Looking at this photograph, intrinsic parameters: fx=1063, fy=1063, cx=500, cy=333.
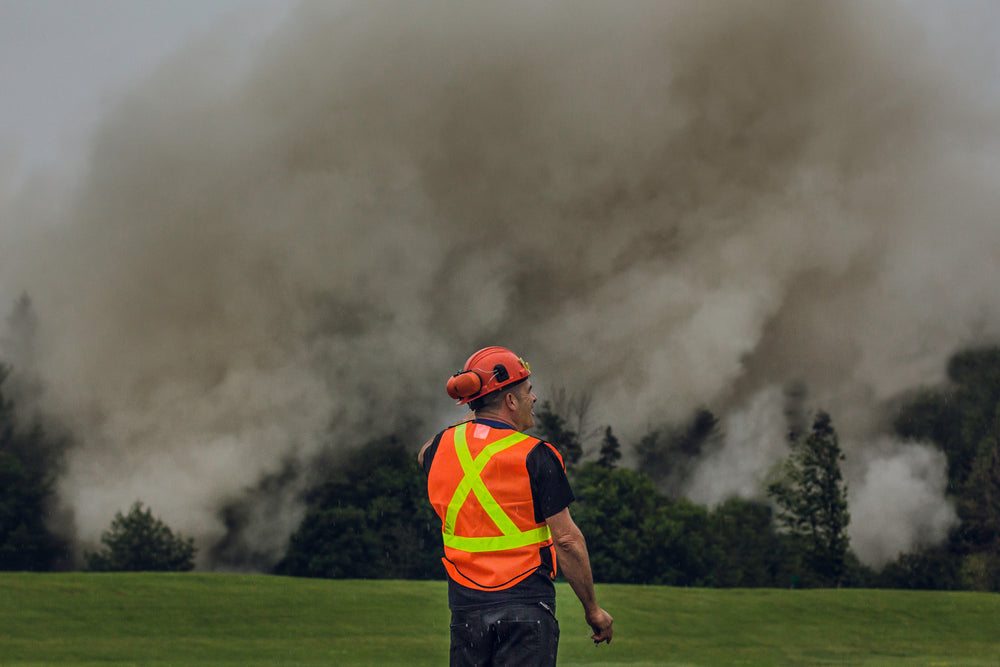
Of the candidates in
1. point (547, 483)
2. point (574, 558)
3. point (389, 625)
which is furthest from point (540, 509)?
point (389, 625)

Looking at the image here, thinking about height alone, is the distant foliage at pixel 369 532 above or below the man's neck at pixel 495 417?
above

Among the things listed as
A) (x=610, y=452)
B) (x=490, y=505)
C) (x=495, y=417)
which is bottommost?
(x=490, y=505)

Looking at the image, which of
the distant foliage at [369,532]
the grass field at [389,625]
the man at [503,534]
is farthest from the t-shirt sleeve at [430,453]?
the distant foliage at [369,532]

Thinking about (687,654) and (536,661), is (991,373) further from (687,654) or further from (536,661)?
(536,661)

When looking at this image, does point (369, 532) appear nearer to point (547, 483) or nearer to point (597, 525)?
point (597, 525)

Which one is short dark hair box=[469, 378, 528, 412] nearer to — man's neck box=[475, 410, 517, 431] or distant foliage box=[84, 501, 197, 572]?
man's neck box=[475, 410, 517, 431]

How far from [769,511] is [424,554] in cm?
4013

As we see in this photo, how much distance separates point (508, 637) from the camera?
4379 mm

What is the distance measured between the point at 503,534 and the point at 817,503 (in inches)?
3157

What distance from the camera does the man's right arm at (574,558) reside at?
4391mm

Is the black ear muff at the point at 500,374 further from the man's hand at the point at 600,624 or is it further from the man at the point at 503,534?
the man's hand at the point at 600,624

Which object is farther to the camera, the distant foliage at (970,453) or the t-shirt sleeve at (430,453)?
the distant foliage at (970,453)

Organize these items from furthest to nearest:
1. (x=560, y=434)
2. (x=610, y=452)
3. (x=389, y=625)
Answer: (x=610, y=452) → (x=560, y=434) → (x=389, y=625)

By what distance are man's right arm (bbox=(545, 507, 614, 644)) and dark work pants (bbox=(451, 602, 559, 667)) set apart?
0.16 meters
